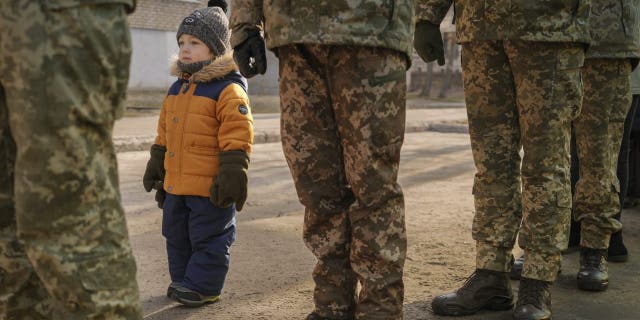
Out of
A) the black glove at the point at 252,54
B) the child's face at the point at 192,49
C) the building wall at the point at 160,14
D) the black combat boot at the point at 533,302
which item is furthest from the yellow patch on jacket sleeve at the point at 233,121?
the building wall at the point at 160,14

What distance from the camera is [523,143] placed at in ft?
10.0

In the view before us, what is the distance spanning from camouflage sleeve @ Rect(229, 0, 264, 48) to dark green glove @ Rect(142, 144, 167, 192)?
3.04 ft

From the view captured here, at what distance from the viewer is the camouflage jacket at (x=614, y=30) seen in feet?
11.5

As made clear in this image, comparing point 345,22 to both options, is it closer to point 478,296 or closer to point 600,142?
point 478,296

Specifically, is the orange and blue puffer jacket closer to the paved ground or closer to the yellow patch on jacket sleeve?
the yellow patch on jacket sleeve

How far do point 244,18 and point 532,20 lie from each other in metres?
1.15

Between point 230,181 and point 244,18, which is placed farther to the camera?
point 230,181

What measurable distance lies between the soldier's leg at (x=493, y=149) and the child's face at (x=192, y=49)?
3.89 feet

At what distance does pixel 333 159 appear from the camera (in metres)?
2.62

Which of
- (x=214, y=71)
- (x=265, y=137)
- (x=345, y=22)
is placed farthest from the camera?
(x=265, y=137)

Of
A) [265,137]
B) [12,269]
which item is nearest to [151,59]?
[265,137]

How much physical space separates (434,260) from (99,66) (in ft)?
8.64

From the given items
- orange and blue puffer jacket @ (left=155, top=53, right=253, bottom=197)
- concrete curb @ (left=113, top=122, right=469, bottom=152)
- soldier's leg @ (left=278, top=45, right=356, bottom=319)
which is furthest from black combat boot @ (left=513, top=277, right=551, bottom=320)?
concrete curb @ (left=113, top=122, right=469, bottom=152)

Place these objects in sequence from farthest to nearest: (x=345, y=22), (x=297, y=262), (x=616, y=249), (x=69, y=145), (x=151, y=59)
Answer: (x=151, y=59), (x=616, y=249), (x=297, y=262), (x=345, y=22), (x=69, y=145)
